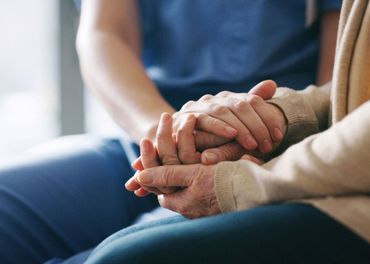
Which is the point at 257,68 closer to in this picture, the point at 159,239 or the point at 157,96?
the point at 157,96

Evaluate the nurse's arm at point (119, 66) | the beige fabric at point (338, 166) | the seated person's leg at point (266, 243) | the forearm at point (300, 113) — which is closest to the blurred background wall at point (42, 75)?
the nurse's arm at point (119, 66)

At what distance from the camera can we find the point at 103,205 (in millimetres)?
1017

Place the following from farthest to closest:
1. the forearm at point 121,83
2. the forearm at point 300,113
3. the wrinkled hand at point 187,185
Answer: the forearm at point 121,83, the forearm at point 300,113, the wrinkled hand at point 187,185

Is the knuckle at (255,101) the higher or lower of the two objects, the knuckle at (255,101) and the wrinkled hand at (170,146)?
the higher

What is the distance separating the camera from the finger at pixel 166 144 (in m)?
0.76

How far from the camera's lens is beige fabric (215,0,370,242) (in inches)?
20.5

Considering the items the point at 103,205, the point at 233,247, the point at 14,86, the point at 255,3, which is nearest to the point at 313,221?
the point at 233,247

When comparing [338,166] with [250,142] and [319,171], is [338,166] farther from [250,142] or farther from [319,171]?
[250,142]

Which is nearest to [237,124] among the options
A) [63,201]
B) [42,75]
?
[63,201]

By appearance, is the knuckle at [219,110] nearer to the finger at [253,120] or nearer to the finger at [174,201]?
the finger at [253,120]

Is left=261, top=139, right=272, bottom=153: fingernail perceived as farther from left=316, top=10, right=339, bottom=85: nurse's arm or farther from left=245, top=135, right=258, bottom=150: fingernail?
left=316, top=10, right=339, bottom=85: nurse's arm

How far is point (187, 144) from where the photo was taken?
2.48 feet

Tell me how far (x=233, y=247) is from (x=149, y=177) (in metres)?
0.26

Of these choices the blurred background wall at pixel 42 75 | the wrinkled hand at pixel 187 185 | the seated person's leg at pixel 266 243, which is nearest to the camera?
the seated person's leg at pixel 266 243
